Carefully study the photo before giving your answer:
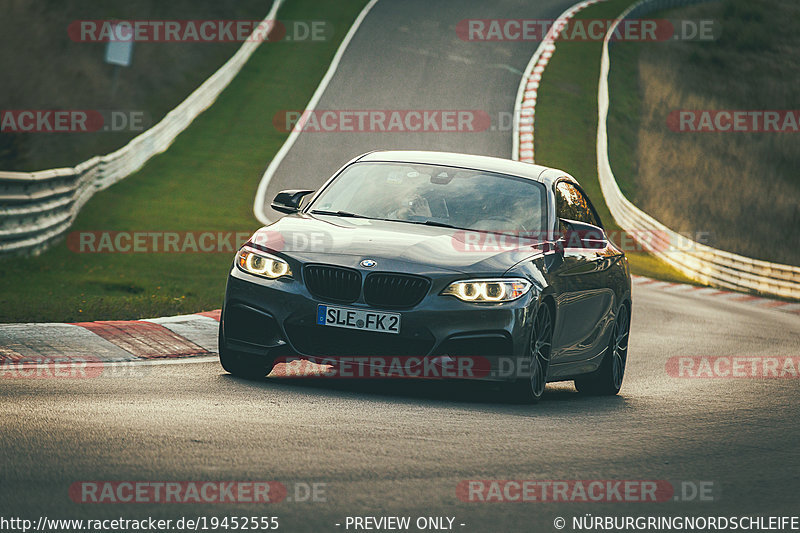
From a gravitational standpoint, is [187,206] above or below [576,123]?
below

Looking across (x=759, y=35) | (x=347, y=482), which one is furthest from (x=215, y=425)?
(x=759, y=35)

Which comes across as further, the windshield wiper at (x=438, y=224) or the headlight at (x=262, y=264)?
the windshield wiper at (x=438, y=224)

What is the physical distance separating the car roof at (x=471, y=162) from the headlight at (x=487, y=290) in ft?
5.29

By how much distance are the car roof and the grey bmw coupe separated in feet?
0.07

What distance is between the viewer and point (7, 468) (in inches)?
212

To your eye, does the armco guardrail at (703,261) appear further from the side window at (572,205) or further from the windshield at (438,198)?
the windshield at (438,198)

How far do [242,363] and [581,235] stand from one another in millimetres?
2756

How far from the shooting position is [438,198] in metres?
9.17

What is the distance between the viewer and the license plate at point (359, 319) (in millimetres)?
7934

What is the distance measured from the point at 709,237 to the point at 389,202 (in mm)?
20702

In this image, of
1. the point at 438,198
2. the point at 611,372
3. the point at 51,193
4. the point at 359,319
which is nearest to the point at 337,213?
the point at 438,198

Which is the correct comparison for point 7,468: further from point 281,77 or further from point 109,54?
point 281,77

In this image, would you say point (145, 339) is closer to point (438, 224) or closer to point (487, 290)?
point (438, 224)

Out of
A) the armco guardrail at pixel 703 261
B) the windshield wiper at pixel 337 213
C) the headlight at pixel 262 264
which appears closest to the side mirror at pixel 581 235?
the windshield wiper at pixel 337 213
